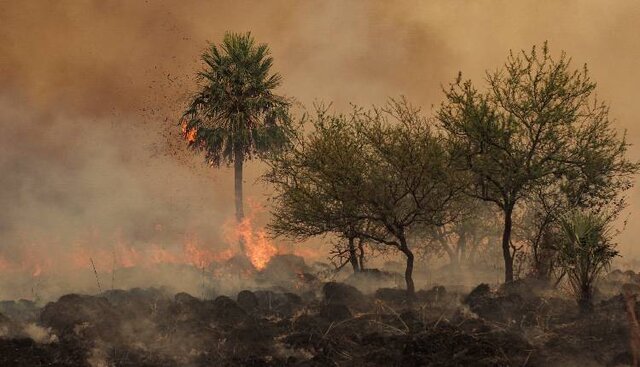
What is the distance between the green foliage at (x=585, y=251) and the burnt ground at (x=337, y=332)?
0.90 m

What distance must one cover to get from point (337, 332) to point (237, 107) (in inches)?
987

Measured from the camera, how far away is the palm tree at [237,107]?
131ft

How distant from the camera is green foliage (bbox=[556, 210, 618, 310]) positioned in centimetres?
1855

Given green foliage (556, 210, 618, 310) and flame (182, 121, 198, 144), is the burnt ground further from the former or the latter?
flame (182, 121, 198, 144)

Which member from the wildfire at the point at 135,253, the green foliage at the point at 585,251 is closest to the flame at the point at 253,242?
the wildfire at the point at 135,253

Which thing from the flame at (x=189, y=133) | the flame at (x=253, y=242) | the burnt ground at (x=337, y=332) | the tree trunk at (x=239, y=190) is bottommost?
the burnt ground at (x=337, y=332)

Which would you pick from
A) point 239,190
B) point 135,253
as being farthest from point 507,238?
point 135,253

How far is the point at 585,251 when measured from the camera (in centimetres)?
1856

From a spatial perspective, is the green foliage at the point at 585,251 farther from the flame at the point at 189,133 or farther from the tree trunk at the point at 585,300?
the flame at the point at 189,133

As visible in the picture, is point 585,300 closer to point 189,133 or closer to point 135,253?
point 189,133

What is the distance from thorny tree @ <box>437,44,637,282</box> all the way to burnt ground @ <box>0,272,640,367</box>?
15.2 feet

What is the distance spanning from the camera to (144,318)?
20.4 metres

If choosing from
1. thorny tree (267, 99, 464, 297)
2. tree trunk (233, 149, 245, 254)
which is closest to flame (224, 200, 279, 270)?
tree trunk (233, 149, 245, 254)

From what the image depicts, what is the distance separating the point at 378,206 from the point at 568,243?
680cm
